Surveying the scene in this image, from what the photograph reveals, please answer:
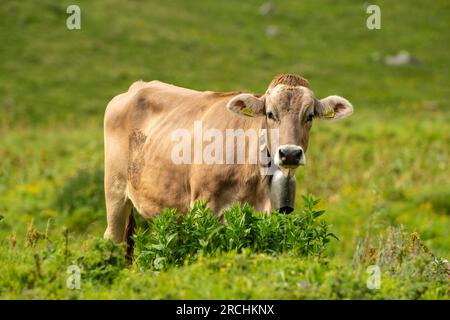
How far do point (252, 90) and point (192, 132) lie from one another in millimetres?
23138

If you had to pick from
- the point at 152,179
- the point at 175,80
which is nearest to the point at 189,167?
the point at 152,179

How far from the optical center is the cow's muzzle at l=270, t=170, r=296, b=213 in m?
8.34

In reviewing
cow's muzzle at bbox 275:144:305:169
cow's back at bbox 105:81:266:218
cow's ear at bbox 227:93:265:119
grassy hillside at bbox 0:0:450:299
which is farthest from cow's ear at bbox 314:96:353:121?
grassy hillside at bbox 0:0:450:299

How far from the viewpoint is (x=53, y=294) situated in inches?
239

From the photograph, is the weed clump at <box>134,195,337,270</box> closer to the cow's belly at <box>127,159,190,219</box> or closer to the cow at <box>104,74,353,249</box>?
the cow at <box>104,74,353,249</box>

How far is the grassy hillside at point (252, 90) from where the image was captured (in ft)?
20.7

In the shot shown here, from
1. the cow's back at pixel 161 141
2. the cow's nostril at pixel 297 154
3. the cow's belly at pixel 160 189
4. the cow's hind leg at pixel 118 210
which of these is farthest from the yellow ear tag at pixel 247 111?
the cow's hind leg at pixel 118 210

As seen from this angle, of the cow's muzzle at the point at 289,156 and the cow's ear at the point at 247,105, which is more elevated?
the cow's ear at the point at 247,105

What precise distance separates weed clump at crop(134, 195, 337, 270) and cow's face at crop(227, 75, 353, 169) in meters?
0.82

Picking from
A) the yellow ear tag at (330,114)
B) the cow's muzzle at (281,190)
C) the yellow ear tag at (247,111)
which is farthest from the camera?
the yellow ear tag at (330,114)

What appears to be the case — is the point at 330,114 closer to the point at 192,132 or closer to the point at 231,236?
the point at 192,132

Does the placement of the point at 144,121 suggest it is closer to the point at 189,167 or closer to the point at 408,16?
the point at 189,167

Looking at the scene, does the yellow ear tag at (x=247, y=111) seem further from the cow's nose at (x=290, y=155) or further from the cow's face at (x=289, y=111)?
the cow's nose at (x=290, y=155)

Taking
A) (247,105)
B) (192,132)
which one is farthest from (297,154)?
(192,132)
